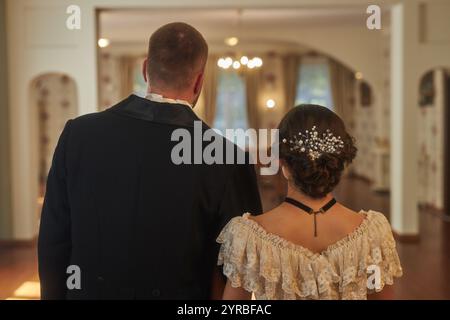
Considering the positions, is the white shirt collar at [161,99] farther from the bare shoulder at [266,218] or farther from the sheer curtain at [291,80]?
the sheer curtain at [291,80]

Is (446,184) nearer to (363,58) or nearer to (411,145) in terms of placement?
(411,145)

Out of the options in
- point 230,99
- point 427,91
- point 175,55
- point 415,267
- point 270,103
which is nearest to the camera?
point 175,55

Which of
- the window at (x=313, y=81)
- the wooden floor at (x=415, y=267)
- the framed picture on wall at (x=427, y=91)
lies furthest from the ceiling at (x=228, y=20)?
the wooden floor at (x=415, y=267)

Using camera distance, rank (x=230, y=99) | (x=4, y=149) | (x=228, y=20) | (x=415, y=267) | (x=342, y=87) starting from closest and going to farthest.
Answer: (x=415, y=267), (x=4, y=149), (x=228, y=20), (x=230, y=99), (x=342, y=87)

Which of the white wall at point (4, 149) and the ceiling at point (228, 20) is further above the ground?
the ceiling at point (228, 20)

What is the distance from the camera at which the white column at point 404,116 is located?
6090 millimetres

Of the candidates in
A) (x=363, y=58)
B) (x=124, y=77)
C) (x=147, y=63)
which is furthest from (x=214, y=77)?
(x=147, y=63)

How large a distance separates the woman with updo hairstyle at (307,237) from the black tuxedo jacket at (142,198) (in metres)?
0.08

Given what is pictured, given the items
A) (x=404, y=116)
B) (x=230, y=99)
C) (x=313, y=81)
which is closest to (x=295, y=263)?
(x=404, y=116)

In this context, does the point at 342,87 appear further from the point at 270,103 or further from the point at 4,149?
the point at 4,149

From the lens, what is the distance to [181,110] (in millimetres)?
1527

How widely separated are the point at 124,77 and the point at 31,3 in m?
6.77

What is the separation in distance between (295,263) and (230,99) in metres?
11.0

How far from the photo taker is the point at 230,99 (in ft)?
40.8
